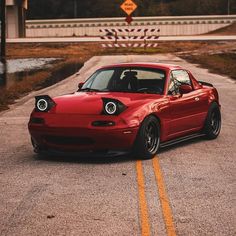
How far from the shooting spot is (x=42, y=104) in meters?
9.74

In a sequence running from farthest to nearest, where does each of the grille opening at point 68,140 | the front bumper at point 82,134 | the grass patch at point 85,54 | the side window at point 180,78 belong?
the grass patch at point 85,54, the side window at point 180,78, the grille opening at point 68,140, the front bumper at point 82,134

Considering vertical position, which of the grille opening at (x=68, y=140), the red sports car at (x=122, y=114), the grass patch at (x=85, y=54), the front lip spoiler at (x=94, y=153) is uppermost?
the red sports car at (x=122, y=114)

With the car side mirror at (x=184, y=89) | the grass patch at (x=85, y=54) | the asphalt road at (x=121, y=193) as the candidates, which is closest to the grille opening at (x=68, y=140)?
the asphalt road at (x=121, y=193)

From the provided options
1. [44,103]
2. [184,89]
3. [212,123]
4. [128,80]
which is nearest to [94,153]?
[44,103]

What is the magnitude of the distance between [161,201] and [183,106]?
375 cm

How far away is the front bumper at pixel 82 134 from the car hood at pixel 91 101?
145 millimetres

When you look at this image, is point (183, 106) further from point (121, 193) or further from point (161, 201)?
point (161, 201)

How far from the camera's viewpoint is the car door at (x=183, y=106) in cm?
1046

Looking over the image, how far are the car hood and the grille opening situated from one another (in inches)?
14.4

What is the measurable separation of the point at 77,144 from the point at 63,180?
1198 mm

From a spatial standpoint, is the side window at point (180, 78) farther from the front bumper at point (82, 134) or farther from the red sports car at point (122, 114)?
the front bumper at point (82, 134)

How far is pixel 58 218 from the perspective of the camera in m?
6.51

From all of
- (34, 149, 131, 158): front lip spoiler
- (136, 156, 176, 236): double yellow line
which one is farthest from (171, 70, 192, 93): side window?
(136, 156, 176, 236): double yellow line

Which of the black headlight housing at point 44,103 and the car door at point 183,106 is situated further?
the car door at point 183,106
